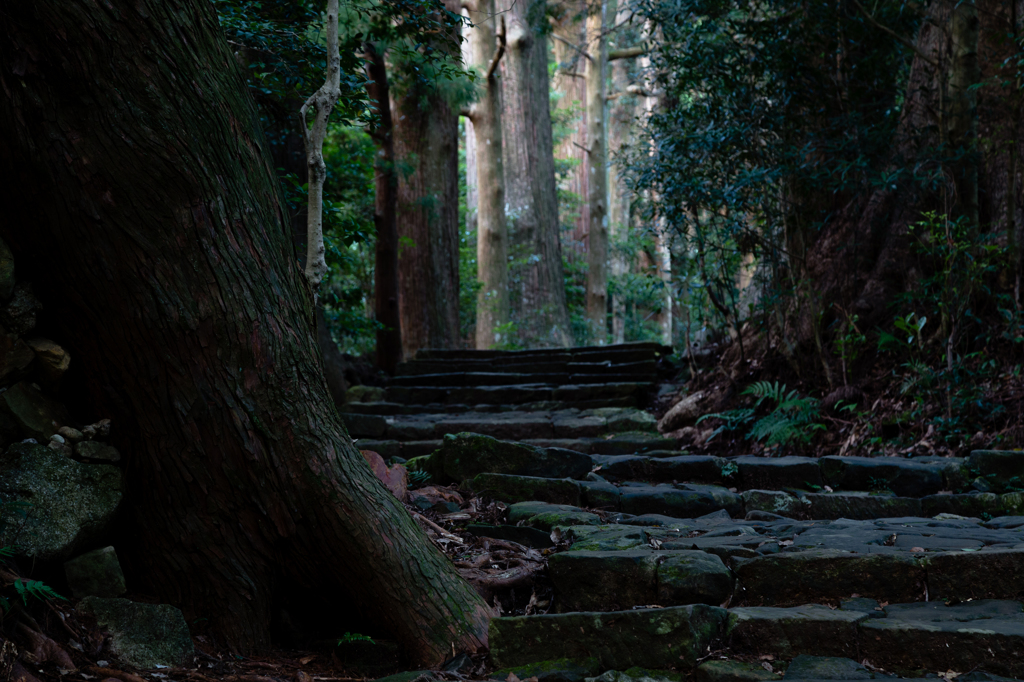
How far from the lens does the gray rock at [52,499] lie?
2379 millimetres

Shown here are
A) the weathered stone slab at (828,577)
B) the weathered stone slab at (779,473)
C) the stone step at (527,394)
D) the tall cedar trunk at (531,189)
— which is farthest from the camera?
the tall cedar trunk at (531,189)

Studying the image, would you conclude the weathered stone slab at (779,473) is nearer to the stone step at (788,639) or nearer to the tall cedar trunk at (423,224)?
the stone step at (788,639)

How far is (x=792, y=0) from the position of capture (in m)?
7.14

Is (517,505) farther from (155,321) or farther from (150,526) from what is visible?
(155,321)

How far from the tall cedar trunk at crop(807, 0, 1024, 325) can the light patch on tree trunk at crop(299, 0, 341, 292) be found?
16.2 feet

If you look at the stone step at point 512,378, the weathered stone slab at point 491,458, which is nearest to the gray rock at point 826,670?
the weathered stone slab at point 491,458

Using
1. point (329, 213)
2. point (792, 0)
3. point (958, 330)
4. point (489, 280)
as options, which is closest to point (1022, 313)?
point (958, 330)

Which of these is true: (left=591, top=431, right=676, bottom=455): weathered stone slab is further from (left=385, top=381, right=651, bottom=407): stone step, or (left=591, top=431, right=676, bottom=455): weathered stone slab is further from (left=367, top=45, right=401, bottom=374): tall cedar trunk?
(left=367, top=45, right=401, bottom=374): tall cedar trunk

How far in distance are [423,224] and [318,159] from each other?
7.88 meters

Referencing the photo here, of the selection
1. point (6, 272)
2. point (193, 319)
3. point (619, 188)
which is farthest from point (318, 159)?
point (619, 188)

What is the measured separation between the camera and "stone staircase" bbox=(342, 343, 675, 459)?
660 cm

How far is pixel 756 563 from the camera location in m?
2.97

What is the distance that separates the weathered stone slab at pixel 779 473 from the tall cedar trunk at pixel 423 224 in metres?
6.49

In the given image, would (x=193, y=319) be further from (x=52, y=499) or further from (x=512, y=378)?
(x=512, y=378)
